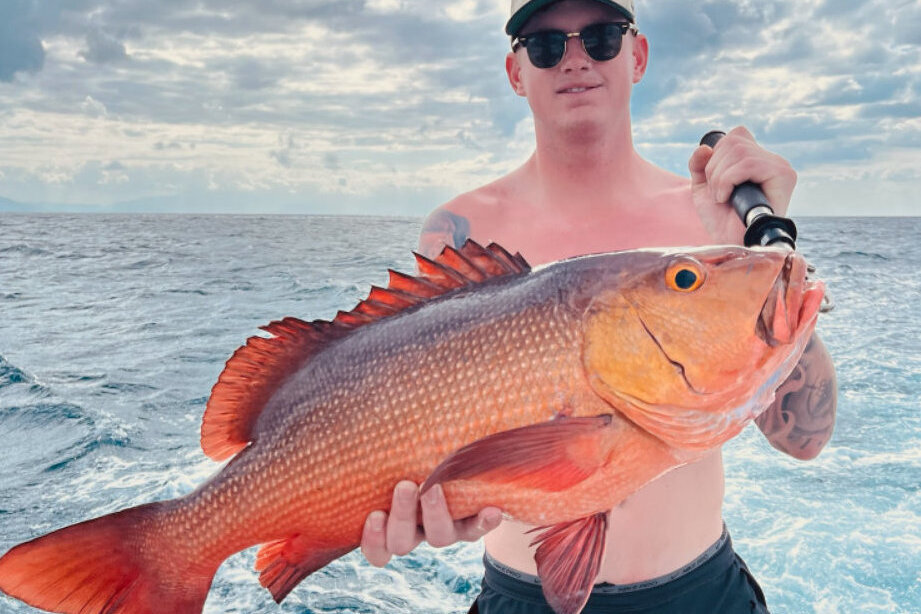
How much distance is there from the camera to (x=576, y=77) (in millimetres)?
3160

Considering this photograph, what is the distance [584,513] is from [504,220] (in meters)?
1.82

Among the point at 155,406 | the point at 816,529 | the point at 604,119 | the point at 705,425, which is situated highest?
the point at 604,119

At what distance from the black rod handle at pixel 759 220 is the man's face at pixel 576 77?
2.92 feet

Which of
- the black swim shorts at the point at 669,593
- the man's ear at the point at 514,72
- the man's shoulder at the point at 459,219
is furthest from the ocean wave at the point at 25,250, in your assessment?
the black swim shorts at the point at 669,593

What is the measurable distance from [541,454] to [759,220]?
1.05 metres

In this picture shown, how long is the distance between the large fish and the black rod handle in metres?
0.31

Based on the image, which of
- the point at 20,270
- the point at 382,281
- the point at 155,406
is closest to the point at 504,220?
the point at 155,406

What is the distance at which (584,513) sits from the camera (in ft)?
6.48

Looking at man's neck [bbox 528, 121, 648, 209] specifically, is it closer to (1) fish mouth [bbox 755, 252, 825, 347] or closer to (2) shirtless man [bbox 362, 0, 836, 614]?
(2) shirtless man [bbox 362, 0, 836, 614]

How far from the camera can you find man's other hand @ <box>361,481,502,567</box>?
202 cm

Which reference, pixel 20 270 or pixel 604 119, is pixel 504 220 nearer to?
pixel 604 119

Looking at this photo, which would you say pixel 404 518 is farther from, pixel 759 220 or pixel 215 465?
pixel 215 465

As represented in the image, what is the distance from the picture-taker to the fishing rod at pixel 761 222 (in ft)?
6.93

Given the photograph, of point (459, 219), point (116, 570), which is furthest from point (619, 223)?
point (116, 570)
